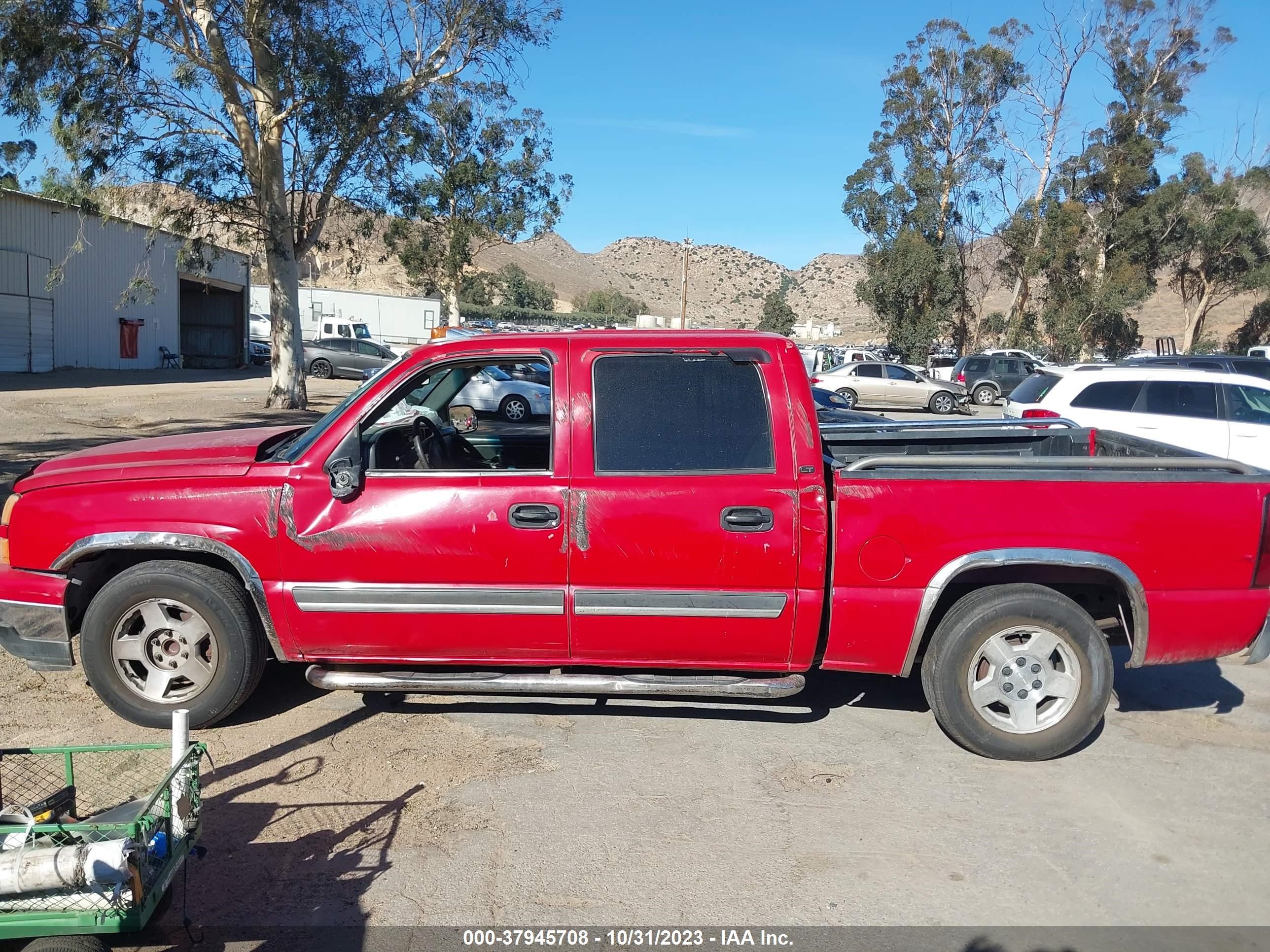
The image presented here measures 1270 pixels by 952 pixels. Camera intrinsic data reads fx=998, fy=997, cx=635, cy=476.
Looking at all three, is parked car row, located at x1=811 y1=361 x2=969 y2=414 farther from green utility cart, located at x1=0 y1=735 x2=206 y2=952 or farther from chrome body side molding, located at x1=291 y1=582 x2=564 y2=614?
green utility cart, located at x1=0 y1=735 x2=206 y2=952

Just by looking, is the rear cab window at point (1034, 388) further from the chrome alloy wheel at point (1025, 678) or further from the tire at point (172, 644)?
the tire at point (172, 644)

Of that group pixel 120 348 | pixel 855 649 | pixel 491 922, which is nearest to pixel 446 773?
pixel 491 922

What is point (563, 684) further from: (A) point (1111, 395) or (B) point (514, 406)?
(A) point (1111, 395)

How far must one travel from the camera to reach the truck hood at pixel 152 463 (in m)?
4.70

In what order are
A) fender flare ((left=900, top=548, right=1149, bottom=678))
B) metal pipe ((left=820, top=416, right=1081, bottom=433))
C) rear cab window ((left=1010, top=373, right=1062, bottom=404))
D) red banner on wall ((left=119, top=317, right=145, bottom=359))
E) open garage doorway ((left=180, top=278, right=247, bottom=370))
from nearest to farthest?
fender flare ((left=900, top=548, right=1149, bottom=678)), metal pipe ((left=820, top=416, right=1081, bottom=433)), rear cab window ((left=1010, top=373, right=1062, bottom=404)), red banner on wall ((left=119, top=317, right=145, bottom=359)), open garage doorway ((left=180, top=278, right=247, bottom=370))

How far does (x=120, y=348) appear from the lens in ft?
115

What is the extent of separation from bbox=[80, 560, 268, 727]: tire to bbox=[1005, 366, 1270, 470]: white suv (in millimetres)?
9097

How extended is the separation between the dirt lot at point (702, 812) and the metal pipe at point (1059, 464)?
1408mm

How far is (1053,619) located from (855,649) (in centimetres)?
90

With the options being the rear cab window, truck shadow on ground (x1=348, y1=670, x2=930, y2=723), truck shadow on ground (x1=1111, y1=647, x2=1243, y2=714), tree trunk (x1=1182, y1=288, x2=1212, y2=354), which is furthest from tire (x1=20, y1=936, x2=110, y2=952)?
tree trunk (x1=1182, y1=288, x2=1212, y2=354)

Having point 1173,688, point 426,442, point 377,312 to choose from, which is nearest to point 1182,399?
point 1173,688

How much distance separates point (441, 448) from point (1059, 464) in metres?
3.14

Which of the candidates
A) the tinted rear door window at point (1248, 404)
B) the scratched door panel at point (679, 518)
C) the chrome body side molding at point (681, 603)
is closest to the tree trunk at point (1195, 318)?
the tinted rear door window at point (1248, 404)

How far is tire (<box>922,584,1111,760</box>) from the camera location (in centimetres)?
456
